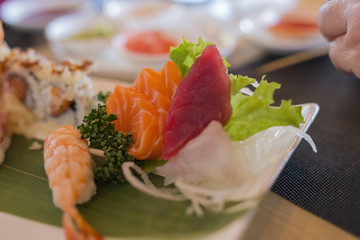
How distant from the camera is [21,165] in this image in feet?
5.84

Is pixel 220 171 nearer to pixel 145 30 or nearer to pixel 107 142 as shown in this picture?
pixel 107 142

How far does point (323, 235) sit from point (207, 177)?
50 cm

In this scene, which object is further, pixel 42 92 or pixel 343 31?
pixel 42 92

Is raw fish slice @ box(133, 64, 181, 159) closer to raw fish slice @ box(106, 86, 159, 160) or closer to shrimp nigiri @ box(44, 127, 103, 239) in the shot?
raw fish slice @ box(106, 86, 159, 160)

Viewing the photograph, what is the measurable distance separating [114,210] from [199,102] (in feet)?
1.81

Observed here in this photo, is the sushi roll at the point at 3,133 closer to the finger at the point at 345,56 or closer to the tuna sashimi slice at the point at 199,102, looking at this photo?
the tuna sashimi slice at the point at 199,102

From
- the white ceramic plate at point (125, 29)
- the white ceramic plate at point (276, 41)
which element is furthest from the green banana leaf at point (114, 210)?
the white ceramic plate at point (276, 41)

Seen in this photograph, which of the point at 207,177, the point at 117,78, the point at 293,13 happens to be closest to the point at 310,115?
the point at 207,177

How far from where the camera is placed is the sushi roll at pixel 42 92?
2066mm

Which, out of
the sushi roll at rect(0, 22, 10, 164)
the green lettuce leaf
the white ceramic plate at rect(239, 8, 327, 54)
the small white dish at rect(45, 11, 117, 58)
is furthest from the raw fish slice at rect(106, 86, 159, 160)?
the white ceramic plate at rect(239, 8, 327, 54)

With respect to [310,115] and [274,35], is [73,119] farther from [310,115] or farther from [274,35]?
[274,35]

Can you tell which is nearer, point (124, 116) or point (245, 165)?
point (245, 165)

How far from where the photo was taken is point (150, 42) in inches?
122

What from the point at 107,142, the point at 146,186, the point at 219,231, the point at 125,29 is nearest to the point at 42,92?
the point at 107,142
